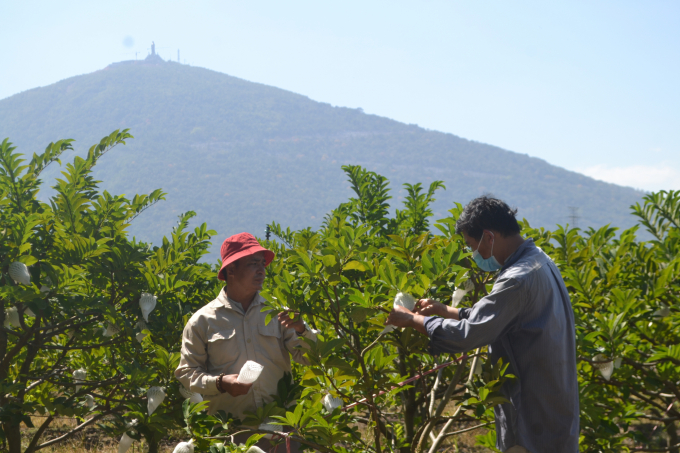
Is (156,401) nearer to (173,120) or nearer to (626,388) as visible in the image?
(626,388)

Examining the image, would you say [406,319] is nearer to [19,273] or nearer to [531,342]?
[531,342]

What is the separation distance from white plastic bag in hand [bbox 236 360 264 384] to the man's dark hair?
893 millimetres

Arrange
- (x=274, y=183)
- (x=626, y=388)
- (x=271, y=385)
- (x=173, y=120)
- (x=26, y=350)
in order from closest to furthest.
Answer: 1. (x=271, y=385)
2. (x=626, y=388)
3. (x=26, y=350)
4. (x=274, y=183)
5. (x=173, y=120)

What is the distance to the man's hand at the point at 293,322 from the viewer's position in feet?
6.57

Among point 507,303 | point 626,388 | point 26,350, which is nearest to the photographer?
point 507,303

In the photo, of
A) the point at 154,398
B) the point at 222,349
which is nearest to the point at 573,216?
the point at 222,349

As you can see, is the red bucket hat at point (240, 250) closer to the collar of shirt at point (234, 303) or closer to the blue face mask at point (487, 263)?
the collar of shirt at point (234, 303)

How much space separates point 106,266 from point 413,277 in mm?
1681

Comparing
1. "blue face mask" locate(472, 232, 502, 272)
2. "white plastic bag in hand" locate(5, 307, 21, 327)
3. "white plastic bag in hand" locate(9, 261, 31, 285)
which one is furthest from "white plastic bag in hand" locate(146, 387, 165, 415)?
"blue face mask" locate(472, 232, 502, 272)

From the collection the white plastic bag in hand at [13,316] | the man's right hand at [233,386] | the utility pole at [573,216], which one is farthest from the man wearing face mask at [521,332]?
the utility pole at [573,216]

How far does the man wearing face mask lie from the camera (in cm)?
169

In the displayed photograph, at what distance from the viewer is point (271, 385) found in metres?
2.29

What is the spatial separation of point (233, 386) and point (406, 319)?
77cm

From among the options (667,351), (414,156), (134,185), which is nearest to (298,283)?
(667,351)
